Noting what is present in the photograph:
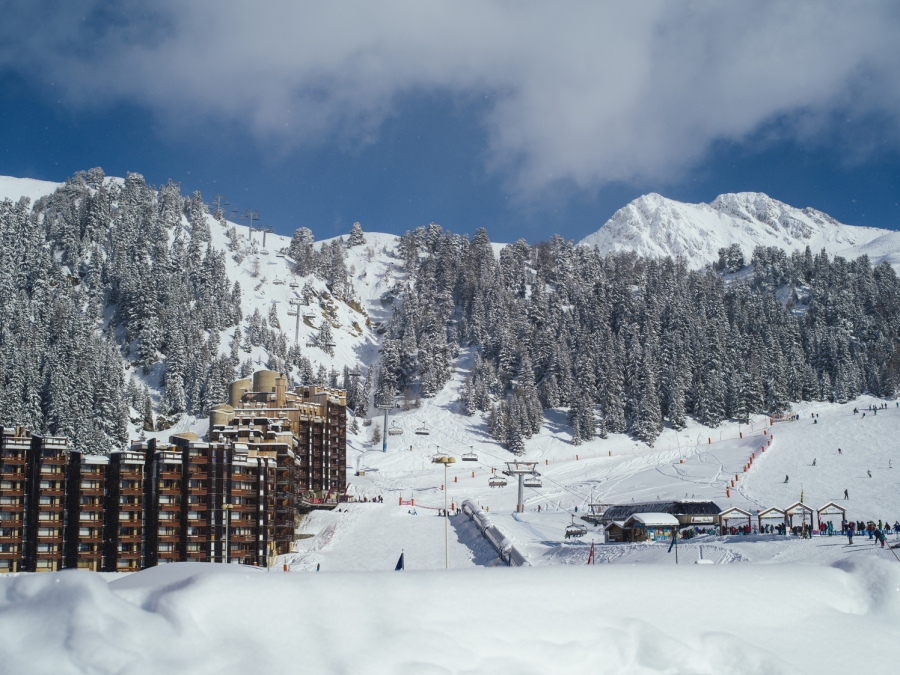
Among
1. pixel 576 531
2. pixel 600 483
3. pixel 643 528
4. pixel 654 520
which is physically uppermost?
pixel 600 483

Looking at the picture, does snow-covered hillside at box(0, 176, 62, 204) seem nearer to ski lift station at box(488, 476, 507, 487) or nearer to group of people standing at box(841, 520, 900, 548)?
ski lift station at box(488, 476, 507, 487)

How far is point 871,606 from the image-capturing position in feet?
24.5

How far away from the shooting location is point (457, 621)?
6426 millimetres

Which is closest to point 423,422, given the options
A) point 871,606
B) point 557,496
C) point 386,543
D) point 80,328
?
point 557,496

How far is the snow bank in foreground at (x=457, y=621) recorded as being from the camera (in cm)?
571

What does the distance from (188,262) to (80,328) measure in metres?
43.5

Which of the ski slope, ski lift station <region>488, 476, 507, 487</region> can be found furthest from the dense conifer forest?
ski lift station <region>488, 476, 507, 487</region>

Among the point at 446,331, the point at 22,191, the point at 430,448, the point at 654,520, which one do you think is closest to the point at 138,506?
the point at 654,520

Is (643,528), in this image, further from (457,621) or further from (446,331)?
(446,331)

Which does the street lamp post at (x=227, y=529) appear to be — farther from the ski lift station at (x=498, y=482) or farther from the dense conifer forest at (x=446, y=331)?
the dense conifer forest at (x=446, y=331)

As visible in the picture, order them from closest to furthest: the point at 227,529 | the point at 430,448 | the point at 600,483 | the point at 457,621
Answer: the point at 457,621 → the point at 227,529 → the point at 600,483 → the point at 430,448

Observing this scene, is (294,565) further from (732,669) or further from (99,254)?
(99,254)

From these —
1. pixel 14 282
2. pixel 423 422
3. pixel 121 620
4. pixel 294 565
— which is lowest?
pixel 294 565

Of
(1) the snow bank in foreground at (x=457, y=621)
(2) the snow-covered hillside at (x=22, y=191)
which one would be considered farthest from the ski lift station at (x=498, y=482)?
(2) the snow-covered hillside at (x=22, y=191)
